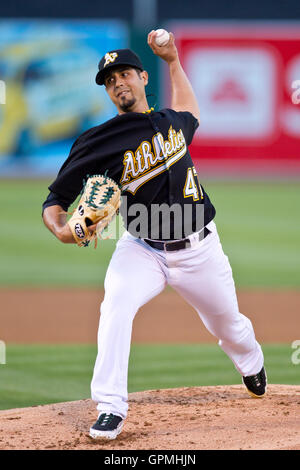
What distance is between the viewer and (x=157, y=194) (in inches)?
162

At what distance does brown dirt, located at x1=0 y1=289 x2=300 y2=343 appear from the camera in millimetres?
6512

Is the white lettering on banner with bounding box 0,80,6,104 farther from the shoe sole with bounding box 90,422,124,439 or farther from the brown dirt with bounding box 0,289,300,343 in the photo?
the shoe sole with bounding box 90,422,124,439

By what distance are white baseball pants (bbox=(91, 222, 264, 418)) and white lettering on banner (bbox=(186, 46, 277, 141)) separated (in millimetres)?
11457

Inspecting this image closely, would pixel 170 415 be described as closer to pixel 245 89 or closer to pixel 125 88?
pixel 125 88

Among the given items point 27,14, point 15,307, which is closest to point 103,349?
point 15,307

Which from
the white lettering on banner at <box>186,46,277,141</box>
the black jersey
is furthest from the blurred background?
the black jersey

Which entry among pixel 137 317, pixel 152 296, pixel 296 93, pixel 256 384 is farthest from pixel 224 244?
pixel 152 296

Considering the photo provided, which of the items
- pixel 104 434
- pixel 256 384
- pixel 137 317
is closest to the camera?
pixel 104 434

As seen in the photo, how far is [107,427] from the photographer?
3.72 meters

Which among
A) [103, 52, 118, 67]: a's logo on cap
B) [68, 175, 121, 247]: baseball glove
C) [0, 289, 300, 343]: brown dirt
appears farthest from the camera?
[0, 289, 300, 343]: brown dirt

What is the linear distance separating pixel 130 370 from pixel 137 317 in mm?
1566

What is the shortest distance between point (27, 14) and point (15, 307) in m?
11.8
